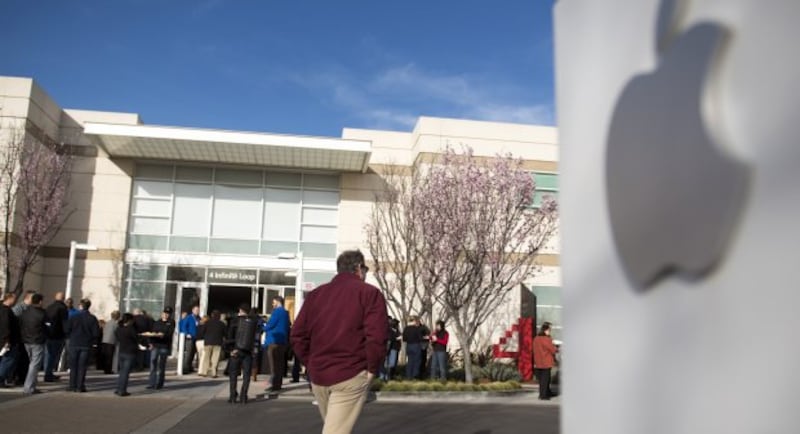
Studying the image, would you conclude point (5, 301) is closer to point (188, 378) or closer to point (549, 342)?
point (188, 378)

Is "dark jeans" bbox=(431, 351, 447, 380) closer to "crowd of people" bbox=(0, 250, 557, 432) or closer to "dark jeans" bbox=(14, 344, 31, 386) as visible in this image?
"crowd of people" bbox=(0, 250, 557, 432)

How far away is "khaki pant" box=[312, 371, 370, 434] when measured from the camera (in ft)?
15.2

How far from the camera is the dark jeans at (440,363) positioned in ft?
53.4

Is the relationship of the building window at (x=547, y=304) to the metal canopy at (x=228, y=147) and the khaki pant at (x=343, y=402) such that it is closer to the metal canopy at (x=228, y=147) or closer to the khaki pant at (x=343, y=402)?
the metal canopy at (x=228, y=147)

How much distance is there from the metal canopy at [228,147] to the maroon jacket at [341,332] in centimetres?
2058

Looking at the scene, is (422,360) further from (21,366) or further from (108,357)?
(21,366)

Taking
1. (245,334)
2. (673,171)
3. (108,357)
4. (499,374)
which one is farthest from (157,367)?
(673,171)

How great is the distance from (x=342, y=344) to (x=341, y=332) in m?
0.08

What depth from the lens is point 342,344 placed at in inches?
185

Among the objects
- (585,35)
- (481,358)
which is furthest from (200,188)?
(585,35)

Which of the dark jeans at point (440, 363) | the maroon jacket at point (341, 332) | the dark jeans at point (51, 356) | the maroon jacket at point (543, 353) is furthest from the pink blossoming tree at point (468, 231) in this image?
the maroon jacket at point (341, 332)

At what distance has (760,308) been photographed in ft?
3.82

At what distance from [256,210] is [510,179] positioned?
11.9 meters

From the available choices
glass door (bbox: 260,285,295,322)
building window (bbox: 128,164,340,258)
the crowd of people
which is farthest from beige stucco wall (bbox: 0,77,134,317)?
the crowd of people
